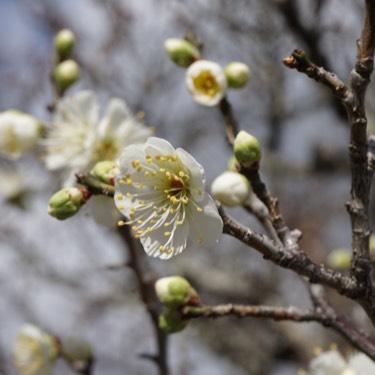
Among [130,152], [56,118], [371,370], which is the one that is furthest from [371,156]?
[56,118]

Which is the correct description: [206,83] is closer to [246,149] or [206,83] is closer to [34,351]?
[246,149]

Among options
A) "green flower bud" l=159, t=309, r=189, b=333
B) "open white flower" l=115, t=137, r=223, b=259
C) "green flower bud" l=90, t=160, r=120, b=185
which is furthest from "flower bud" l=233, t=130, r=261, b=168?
"green flower bud" l=159, t=309, r=189, b=333

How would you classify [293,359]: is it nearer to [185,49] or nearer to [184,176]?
[185,49]

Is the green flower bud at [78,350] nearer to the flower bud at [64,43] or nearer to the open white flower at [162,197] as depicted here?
the open white flower at [162,197]

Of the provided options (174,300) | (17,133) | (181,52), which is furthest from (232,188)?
(17,133)

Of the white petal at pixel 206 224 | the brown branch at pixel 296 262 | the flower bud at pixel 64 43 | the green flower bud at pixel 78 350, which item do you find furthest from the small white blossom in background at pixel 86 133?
the brown branch at pixel 296 262

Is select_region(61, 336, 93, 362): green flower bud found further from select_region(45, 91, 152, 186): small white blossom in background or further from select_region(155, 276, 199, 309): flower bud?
select_region(155, 276, 199, 309): flower bud
